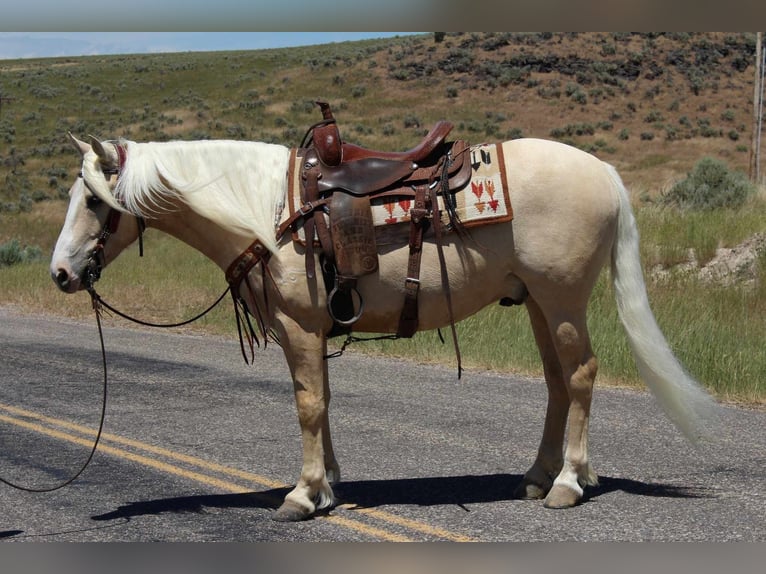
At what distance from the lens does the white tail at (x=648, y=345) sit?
6.30 metres

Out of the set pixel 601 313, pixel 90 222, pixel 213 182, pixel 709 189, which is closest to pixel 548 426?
pixel 213 182

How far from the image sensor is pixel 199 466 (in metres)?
7.15

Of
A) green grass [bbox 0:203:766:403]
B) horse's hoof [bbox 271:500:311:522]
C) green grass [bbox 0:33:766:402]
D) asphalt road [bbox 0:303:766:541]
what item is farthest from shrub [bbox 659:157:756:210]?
horse's hoof [bbox 271:500:311:522]

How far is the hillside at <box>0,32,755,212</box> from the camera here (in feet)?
161

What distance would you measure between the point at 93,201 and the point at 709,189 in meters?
17.7

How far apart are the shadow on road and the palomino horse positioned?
259 millimetres

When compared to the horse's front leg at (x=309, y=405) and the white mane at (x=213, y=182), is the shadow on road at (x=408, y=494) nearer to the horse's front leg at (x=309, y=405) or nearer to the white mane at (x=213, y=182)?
the horse's front leg at (x=309, y=405)

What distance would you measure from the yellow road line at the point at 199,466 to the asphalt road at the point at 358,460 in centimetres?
2

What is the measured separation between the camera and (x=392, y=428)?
8.30 metres

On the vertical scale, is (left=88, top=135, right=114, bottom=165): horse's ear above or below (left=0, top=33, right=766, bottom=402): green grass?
above

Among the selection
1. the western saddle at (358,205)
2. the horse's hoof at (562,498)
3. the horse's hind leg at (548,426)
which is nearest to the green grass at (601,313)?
the horse's hind leg at (548,426)

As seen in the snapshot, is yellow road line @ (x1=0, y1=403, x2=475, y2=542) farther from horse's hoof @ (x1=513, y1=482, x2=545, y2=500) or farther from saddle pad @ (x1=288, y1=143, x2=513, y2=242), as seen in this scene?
saddle pad @ (x1=288, y1=143, x2=513, y2=242)

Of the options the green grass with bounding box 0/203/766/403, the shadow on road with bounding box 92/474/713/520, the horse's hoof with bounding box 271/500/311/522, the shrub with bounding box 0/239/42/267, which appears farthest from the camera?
the shrub with bounding box 0/239/42/267

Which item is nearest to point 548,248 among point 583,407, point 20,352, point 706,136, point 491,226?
point 491,226
